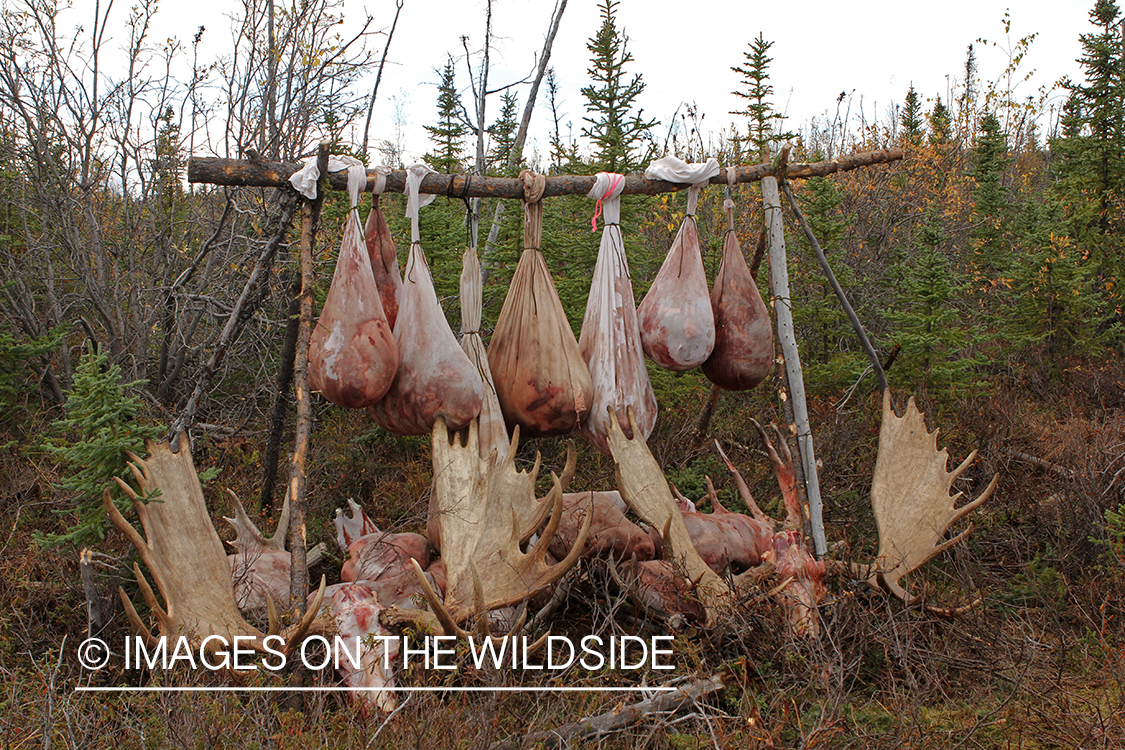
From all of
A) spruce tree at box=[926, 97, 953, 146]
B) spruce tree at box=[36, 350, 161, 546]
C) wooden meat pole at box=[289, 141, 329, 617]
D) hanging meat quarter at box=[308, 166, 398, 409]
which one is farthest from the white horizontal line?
spruce tree at box=[926, 97, 953, 146]

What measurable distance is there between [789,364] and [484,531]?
2.04 m

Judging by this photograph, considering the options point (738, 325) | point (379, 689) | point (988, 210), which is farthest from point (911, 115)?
point (379, 689)

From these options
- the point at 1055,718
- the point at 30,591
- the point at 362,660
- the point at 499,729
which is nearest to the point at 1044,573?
the point at 1055,718

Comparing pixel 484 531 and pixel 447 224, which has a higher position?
pixel 447 224

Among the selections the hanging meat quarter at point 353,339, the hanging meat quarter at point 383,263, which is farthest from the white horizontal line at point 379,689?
the hanging meat quarter at point 383,263

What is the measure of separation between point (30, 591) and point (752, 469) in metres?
4.67

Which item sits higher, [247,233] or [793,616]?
[247,233]

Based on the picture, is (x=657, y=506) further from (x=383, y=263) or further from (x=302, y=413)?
(x=383, y=263)

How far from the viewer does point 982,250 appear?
9773 mm

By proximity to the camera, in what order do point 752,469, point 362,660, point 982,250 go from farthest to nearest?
point 982,250 → point 752,469 → point 362,660

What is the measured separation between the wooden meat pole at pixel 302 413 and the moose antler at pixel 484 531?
47 cm

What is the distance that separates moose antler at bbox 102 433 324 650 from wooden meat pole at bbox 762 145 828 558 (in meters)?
2.64

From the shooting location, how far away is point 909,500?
4289 millimetres

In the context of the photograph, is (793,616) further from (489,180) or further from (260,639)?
(489,180)
